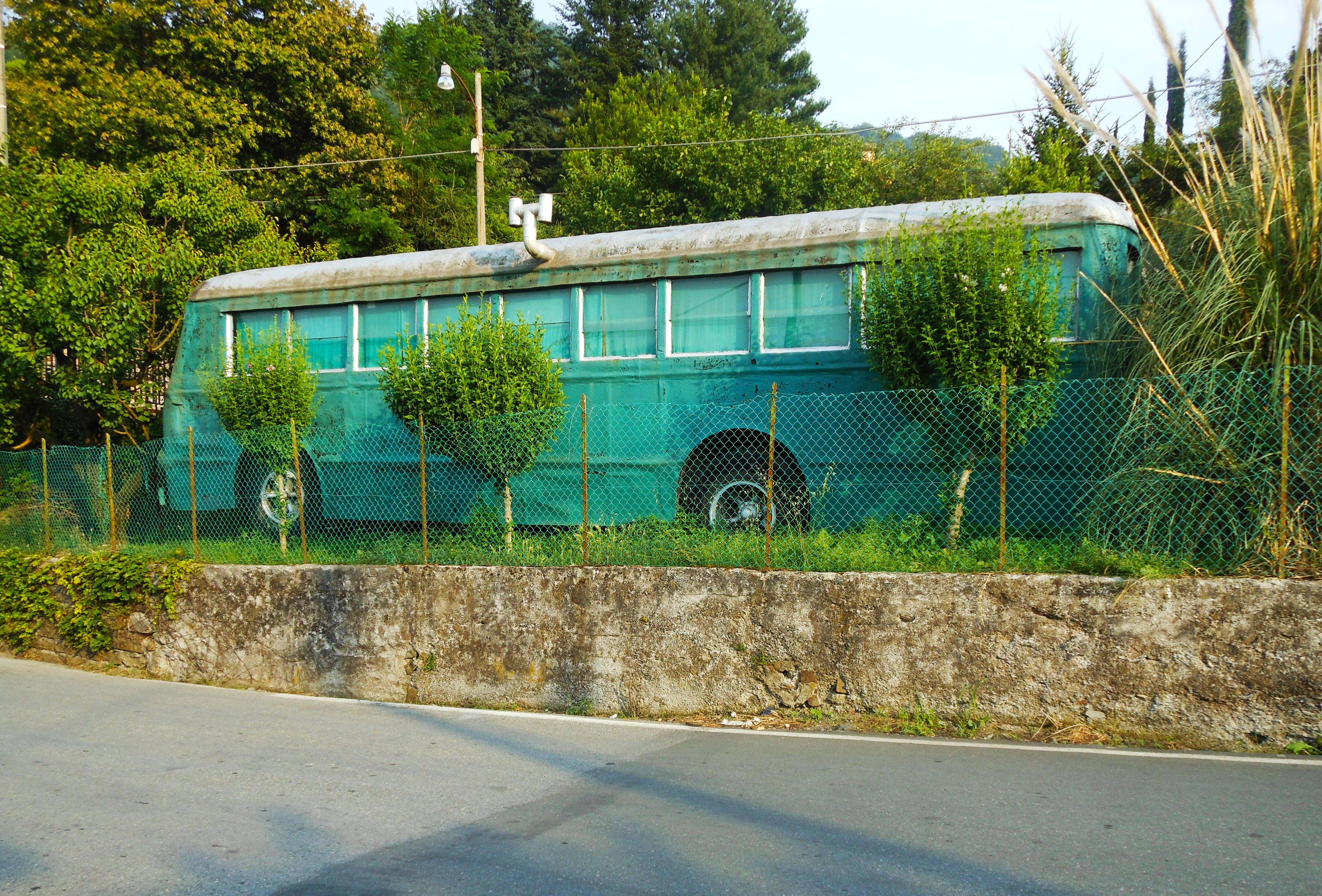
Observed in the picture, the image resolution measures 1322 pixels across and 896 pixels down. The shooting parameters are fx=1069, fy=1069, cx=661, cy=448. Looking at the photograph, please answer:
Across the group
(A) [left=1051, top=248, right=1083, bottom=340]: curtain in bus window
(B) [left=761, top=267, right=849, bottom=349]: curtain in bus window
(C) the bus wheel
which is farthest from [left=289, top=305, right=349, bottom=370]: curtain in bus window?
(A) [left=1051, top=248, right=1083, bottom=340]: curtain in bus window

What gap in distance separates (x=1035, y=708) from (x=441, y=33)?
31.3 m

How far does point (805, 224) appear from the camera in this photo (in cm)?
972

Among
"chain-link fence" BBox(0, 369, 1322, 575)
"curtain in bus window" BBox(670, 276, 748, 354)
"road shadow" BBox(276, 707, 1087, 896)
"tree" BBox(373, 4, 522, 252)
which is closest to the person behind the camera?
"road shadow" BBox(276, 707, 1087, 896)

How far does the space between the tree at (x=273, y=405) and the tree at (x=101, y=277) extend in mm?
4322

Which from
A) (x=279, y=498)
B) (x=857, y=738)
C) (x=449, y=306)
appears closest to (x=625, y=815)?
(x=857, y=738)

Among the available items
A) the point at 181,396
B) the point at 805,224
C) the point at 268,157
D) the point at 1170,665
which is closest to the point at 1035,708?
the point at 1170,665

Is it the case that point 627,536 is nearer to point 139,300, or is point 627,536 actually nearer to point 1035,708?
point 1035,708

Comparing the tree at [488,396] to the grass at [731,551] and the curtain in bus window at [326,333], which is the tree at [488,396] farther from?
the curtain in bus window at [326,333]

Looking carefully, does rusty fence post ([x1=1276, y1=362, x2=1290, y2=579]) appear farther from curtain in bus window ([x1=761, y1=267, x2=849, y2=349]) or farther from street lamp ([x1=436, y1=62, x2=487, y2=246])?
street lamp ([x1=436, y1=62, x2=487, y2=246])

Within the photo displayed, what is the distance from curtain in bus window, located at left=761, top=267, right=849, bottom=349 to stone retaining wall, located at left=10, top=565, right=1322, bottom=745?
2.67 metres

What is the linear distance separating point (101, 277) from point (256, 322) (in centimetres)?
366

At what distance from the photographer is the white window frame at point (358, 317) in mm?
11453

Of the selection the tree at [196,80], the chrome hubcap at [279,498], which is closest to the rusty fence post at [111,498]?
the chrome hubcap at [279,498]

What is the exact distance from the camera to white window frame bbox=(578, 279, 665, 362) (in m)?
10.2
